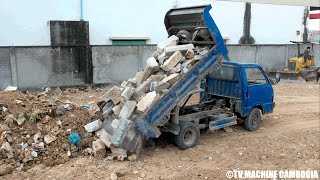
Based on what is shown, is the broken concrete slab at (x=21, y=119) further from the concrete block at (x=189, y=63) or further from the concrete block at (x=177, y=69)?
the concrete block at (x=189, y=63)

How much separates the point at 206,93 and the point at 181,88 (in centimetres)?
225

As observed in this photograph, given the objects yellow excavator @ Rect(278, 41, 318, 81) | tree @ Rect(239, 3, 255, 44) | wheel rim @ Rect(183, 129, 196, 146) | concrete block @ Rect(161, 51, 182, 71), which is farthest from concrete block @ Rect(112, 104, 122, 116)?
tree @ Rect(239, 3, 255, 44)

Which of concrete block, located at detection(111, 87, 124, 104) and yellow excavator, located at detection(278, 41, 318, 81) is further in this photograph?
yellow excavator, located at detection(278, 41, 318, 81)

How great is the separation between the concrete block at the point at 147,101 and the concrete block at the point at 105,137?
82 centimetres

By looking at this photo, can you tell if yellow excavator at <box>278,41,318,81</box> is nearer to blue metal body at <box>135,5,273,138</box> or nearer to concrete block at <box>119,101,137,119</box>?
blue metal body at <box>135,5,273,138</box>

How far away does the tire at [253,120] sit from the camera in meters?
8.95

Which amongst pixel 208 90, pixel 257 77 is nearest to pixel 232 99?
pixel 208 90

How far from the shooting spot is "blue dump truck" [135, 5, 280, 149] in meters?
7.12

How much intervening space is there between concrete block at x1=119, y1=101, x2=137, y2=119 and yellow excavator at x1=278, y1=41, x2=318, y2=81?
42.6ft

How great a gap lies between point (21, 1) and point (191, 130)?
1112 cm

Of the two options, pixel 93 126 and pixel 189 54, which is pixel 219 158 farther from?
pixel 93 126

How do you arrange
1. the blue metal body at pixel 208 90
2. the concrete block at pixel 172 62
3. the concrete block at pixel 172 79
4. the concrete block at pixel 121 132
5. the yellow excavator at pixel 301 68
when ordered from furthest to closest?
the yellow excavator at pixel 301 68, the concrete block at pixel 172 62, the concrete block at pixel 172 79, the blue metal body at pixel 208 90, the concrete block at pixel 121 132

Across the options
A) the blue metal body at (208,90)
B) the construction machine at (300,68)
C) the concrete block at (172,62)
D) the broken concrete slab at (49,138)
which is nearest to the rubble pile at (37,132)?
the broken concrete slab at (49,138)

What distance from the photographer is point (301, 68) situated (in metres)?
18.5
